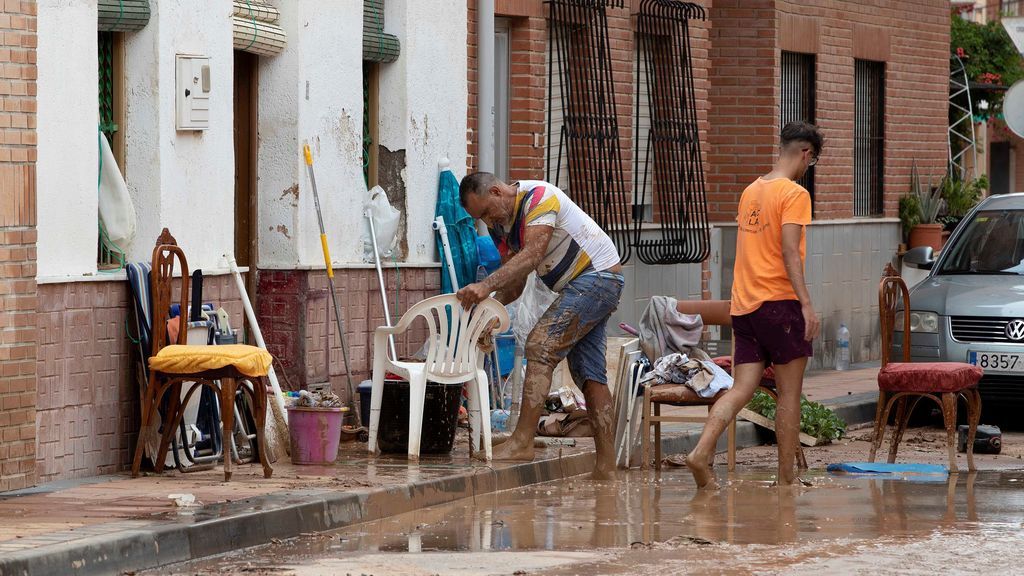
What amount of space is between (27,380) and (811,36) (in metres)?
12.5

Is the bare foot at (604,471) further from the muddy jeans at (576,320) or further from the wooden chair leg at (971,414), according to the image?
the wooden chair leg at (971,414)

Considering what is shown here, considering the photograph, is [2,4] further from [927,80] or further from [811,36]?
[927,80]

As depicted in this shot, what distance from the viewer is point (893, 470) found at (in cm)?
1155

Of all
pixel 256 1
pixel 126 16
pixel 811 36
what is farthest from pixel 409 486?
pixel 811 36

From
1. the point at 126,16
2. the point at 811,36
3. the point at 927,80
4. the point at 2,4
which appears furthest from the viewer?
the point at 927,80

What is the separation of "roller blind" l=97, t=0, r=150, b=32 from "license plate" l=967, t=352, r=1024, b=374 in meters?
6.99

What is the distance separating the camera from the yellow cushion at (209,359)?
9328 mm

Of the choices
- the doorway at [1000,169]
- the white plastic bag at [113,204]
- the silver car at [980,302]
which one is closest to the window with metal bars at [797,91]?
the silver car at [980,302]

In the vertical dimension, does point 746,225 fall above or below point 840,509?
above

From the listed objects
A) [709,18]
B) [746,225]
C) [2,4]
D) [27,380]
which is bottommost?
[27,380]

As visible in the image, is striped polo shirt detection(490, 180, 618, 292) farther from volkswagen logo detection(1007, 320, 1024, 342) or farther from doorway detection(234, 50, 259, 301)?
volkswagen logo detection(1007, 320, 1024, 342)

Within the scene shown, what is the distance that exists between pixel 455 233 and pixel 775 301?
12.9 feet

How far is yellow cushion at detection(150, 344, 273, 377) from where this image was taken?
9328 millimetres

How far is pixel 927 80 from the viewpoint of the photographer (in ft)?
76.0
